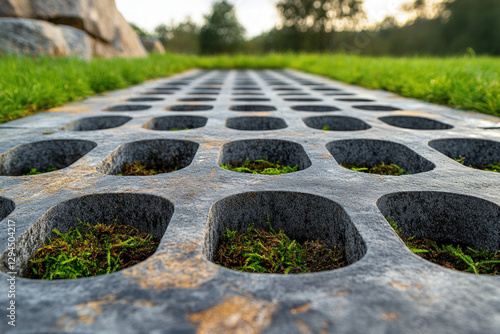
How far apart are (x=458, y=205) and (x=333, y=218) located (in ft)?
1.29

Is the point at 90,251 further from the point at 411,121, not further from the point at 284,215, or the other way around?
the point at 411,121

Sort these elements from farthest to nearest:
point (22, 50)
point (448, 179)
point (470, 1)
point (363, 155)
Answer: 1. point (470, 1)
2. point (22, 50)
3. point (363, 155)
4. point (448, 179)

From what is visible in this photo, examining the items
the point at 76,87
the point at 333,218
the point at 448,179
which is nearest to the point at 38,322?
the point at 333,218

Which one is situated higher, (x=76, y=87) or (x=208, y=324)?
(x=76, y=87)

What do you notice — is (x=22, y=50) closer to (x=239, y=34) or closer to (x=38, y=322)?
(x=38, y=322)

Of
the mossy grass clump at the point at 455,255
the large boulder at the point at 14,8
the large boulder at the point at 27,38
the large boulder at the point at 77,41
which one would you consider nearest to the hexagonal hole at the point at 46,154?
the mossy grass clump at the point at 455,255

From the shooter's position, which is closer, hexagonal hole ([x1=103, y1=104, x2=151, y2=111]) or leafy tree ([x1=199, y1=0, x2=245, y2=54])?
hexagonal hole ([x1=103, y1=104, x2=151, y2=111])

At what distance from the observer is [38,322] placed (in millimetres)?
551

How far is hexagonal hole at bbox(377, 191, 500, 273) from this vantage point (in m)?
0.98

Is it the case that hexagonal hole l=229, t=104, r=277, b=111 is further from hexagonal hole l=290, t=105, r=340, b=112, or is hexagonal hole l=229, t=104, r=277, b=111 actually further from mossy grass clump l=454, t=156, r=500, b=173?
mossy grass clump l=454, t=156, r=500, b=173

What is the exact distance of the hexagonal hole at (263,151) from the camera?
1.63m

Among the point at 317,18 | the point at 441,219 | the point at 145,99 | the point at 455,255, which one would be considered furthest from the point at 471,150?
the point at 317,18

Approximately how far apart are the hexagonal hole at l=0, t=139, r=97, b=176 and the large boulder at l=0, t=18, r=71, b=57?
3.63 m

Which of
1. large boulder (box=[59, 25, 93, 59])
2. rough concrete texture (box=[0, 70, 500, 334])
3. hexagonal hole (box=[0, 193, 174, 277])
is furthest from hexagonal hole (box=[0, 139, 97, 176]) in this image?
large boulder (box=[59, 25, 93, 59])
